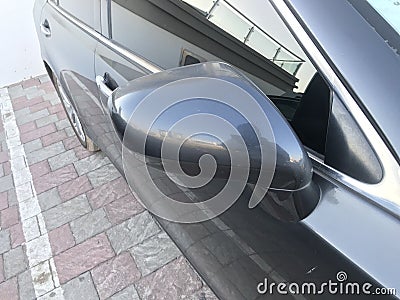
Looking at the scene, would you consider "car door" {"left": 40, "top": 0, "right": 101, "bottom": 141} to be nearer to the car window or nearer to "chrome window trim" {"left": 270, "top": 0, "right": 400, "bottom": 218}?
the car window

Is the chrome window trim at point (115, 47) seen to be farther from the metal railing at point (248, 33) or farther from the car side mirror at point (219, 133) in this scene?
the car side mirror at point (219, 133)

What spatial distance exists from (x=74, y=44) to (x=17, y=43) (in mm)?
2972

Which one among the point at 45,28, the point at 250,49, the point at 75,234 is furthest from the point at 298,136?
the point at 45,28

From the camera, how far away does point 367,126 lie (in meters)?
0.79

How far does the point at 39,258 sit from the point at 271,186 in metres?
1.84

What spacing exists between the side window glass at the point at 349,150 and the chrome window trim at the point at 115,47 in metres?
0.73

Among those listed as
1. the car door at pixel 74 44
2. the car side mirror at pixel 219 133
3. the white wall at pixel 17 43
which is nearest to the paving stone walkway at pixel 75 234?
the car door at pixel 74 44

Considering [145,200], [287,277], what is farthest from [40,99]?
[287,277]

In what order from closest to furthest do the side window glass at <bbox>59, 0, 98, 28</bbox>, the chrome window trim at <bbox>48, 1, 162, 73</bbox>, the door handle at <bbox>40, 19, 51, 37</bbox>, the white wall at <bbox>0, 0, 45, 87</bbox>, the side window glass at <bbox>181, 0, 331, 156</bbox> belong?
the side window glass at <bbox>181, 0, 331, 156</bbox>, the chrome window trim at <bbox>48, 1, 162, 73</bbox>, the side window glass at <bbox>59, 0, 98, 28</bbox>, the door handle at <bbox>40, 19, 51, 37</bbox>, the white wall at <bbox>0, 0, 45, 87</bbox>

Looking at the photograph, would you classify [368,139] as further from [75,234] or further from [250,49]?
[75,234]

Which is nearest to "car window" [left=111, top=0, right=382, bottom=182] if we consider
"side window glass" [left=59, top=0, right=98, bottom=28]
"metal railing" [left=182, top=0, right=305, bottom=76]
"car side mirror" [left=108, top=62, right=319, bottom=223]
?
"metal railing" [left=182, top=0, right=305, bottom=76]

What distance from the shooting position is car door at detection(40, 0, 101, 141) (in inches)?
74.8

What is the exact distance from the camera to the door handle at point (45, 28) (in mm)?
2514

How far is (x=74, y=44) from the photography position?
2.07 meters
